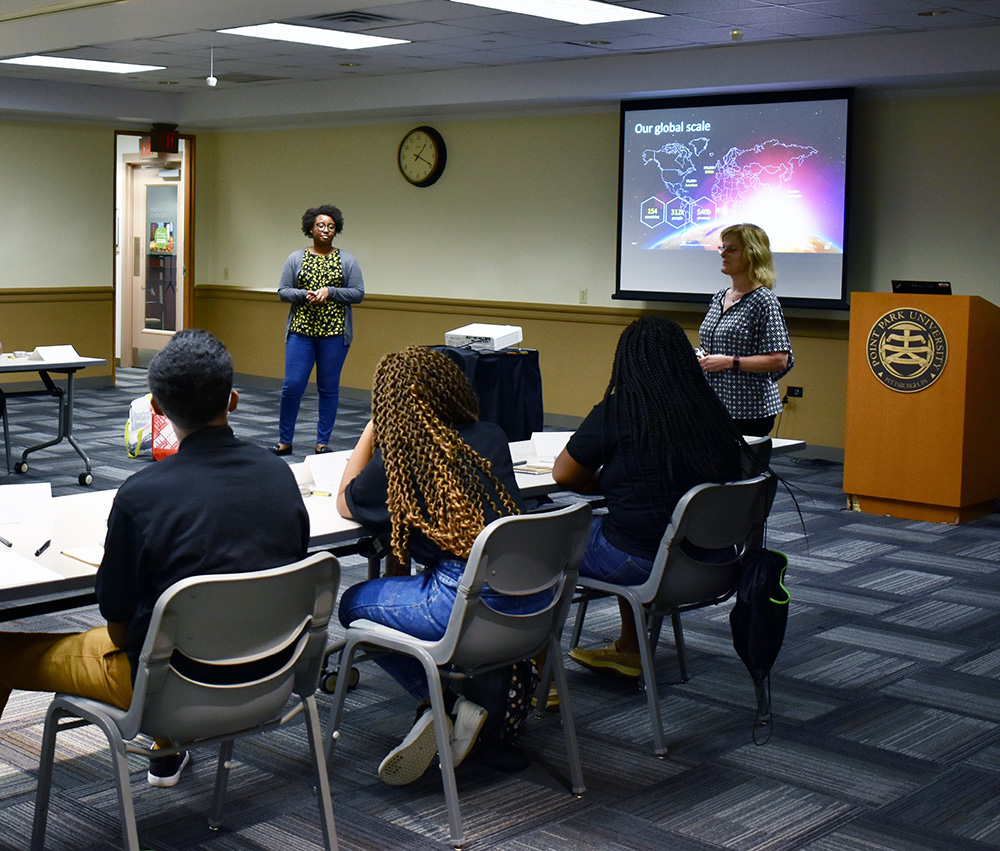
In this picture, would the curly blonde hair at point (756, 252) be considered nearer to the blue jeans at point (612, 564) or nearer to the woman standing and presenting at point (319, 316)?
the blue jeans at point (612, 564)

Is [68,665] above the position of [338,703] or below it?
above

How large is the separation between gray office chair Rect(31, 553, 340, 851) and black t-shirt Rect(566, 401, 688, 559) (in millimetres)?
1188

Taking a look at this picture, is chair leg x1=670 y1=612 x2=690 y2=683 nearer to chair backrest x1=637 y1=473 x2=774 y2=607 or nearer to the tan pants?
chair backrest x1=637 y1=473 x2=774 y2=607

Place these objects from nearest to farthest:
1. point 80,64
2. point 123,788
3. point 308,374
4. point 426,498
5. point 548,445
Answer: point 123,788, point 426,498, point 548,445, point 308,374, point 80,64

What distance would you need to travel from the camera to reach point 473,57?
846 cm

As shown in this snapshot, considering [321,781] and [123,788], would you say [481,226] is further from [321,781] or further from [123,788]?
[123,788]

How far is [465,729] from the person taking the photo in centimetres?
291

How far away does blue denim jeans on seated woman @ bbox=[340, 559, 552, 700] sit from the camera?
2824 mm

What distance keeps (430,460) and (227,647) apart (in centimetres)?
76

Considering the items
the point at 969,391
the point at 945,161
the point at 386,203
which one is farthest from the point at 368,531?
the point at 386,203

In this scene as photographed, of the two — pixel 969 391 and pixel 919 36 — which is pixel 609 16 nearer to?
pixel 919 36

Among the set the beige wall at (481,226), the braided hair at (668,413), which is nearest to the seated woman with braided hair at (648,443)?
the braided hair at (668,413)

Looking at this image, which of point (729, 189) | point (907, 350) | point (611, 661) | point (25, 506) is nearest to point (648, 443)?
point (611, 661)

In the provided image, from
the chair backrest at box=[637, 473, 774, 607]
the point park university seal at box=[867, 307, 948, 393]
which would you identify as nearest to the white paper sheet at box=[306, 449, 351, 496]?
the chair backrest at box=[637, 473, 774, 607]
